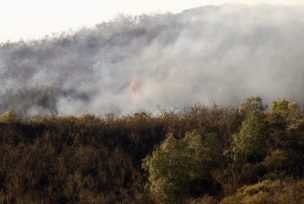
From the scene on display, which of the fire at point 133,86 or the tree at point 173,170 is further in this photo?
the fire at point 133,86

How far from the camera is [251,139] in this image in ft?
69.8

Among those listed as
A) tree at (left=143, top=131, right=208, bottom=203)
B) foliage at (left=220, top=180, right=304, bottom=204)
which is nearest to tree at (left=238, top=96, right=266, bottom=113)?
tree at (left=143, top=131, right=208, bottom=203)

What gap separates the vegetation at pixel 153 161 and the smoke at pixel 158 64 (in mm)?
67522

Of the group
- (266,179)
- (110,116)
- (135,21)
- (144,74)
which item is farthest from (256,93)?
(266,179)

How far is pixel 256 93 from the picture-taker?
12512cm

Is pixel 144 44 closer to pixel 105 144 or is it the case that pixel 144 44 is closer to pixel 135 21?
pixel 135 21

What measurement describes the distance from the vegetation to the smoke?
2658 inches

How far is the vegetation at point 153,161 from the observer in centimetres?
1964

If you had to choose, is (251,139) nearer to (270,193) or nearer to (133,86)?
(270,193)

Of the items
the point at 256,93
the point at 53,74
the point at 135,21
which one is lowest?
the point at 256,93

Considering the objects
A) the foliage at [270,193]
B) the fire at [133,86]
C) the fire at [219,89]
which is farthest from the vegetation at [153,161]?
the fire at [219,89]

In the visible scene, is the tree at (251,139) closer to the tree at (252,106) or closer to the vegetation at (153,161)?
the vegetation at (153,161)

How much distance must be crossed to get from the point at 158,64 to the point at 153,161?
121551mm

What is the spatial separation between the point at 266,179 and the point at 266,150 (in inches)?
84.2
